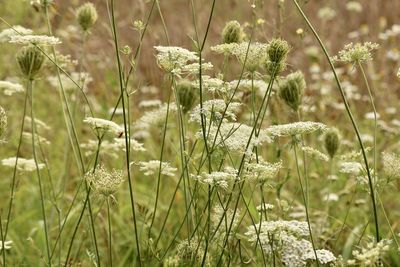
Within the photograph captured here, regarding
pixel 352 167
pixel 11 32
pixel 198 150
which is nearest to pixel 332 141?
pixel 352 167

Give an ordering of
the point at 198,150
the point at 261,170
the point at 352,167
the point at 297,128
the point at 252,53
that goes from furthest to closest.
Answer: the point at 198,150 → the point at 352,167 → the point at 252,53 → the point at 297,128 → the point at 261,170

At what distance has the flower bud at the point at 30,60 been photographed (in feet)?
8.54

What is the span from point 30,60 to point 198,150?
6.93 ft

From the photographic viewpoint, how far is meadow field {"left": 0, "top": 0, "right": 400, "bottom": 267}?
2.18 m

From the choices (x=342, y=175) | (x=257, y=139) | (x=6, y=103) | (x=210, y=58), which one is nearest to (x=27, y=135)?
(x=257, y=139)

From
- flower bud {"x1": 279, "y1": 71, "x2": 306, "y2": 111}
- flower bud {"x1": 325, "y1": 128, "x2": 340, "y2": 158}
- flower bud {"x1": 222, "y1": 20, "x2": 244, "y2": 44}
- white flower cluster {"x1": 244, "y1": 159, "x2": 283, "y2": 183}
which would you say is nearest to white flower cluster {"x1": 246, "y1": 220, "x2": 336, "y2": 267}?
white flower cluster {"x1": 244, "y1": 159, "x2": 283, "y2": 183}

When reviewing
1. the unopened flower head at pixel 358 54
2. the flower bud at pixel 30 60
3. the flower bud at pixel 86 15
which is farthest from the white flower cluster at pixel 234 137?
the flower bud at pixel 86 15

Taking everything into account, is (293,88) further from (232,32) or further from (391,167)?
(391,167)

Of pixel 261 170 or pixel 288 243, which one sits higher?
pixel 261 170

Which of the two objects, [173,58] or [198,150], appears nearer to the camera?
[173,58]

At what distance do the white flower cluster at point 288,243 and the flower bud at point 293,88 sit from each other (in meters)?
0.67

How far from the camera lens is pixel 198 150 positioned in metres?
4.60

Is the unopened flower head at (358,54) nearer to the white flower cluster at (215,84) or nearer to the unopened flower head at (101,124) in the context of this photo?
the white flower cluster at (215,84)

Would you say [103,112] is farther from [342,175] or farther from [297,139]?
[297,139]
